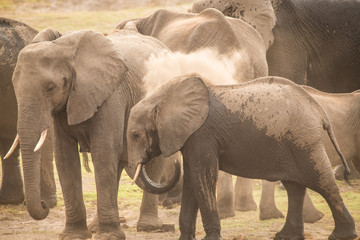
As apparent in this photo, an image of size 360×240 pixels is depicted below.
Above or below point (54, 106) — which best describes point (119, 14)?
below

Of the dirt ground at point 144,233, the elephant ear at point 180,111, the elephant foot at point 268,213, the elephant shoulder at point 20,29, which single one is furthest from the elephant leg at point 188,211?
the elephant shoulder at point 20,29

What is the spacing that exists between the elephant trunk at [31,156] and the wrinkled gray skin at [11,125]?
7.84 ft

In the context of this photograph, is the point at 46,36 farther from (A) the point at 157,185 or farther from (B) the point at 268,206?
(B) the point at 268,206

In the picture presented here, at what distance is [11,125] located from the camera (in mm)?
9750

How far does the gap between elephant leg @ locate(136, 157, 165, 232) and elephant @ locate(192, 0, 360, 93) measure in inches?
111

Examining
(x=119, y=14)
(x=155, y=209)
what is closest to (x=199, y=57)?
(x=155, y=209)

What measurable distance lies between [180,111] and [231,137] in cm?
47

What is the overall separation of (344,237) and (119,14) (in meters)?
20.0

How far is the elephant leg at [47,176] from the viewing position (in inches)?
380

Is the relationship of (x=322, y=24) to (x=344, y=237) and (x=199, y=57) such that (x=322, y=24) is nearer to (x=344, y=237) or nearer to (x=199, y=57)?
(x=199, y=57)

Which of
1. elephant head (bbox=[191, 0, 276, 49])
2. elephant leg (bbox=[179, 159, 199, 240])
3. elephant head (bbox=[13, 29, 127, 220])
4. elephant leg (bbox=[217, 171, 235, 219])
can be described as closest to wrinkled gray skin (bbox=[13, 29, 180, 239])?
elephant head (bbox=[13, 29, 127, 220])

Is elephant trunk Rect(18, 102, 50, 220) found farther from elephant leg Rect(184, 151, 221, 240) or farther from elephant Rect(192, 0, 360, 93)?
elephant Rect(192, 0, 360, 93)

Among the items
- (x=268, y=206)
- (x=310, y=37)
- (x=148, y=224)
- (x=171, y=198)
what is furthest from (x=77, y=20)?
(x=148, y=224)

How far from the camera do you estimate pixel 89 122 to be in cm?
735
